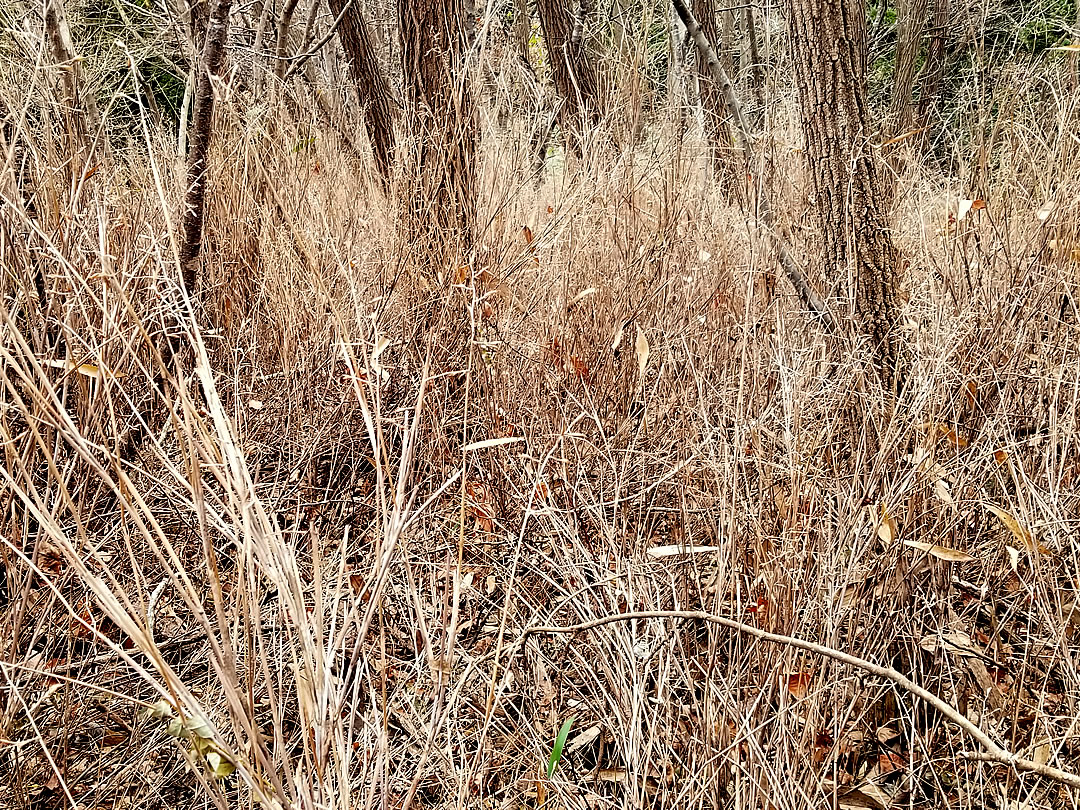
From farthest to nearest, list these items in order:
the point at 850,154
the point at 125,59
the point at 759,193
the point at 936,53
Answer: the point at 936,53
the point at 125,59
the point at 759,193
the point at 850,154

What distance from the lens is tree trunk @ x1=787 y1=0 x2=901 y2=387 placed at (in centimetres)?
153

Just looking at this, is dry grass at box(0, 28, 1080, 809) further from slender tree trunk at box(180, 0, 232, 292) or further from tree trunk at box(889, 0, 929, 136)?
tree trunk at box(889, 0, 929, 136)

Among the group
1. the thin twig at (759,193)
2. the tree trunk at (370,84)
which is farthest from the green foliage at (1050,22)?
the tree trunk at (370,84)

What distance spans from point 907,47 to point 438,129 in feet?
14.7

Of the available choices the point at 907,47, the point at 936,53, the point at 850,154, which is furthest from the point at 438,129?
the point at 936,53

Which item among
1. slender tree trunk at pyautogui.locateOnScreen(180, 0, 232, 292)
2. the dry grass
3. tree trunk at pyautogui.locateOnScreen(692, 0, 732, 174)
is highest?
slender tree trunk at pyautogui.locateOnScreen(180, 0, 232, 292)

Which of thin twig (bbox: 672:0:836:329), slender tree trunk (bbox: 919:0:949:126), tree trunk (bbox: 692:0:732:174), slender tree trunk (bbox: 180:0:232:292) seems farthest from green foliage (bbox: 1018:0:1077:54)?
slender tree trunk (bbox: 180:0:232:292)

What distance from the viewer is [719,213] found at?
240cm

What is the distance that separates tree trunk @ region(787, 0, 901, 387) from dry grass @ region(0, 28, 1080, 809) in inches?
2.6

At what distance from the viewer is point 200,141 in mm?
1889

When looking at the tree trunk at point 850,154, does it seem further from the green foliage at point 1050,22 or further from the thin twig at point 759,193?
the green foliage at point 1050,22

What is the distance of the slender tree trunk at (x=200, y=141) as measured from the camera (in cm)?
179

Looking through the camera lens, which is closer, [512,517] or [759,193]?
[512,517]

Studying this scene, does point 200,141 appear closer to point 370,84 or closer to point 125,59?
point 125,59
